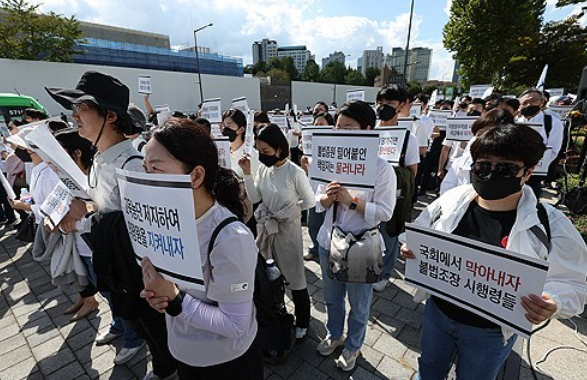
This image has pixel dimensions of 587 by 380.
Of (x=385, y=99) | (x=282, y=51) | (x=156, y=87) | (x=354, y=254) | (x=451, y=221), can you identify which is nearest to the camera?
(x=451, y=221)

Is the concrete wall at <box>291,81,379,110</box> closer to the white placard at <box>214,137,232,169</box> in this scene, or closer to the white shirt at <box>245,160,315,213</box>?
the white placard at <box>214,137,232,169</box>

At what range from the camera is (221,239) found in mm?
1331

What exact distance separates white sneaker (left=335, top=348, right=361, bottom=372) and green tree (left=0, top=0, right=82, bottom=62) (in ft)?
104

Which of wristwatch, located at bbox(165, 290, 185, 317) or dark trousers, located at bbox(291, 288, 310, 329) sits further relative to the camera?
dark trousers, located at bbox(291, 288, 310, 329)

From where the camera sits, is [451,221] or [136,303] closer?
[451,221]

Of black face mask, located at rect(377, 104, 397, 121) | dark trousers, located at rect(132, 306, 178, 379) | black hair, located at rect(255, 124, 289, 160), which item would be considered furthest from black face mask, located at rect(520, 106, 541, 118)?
dark trousers, located at rect(132, 306, 178, 379)

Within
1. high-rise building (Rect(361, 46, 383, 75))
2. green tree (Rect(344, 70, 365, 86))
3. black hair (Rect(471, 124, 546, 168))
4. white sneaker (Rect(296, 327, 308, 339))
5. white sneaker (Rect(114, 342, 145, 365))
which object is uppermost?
high-rise building (Rect(361, 46, 383, 75))

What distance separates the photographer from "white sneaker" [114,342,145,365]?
9.18 ft

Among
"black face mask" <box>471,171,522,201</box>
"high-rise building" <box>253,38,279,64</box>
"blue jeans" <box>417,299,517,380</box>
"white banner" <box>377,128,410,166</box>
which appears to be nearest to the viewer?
"black face mask" <box>471,171,522,201</box>

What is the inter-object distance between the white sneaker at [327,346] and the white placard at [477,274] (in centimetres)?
138

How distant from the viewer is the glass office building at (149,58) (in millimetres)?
48487

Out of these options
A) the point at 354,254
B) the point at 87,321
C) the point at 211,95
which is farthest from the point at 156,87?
the point at 354,254

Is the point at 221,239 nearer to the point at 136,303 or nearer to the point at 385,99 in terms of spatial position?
the point at 136,303

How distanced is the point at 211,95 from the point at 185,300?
3352cm
